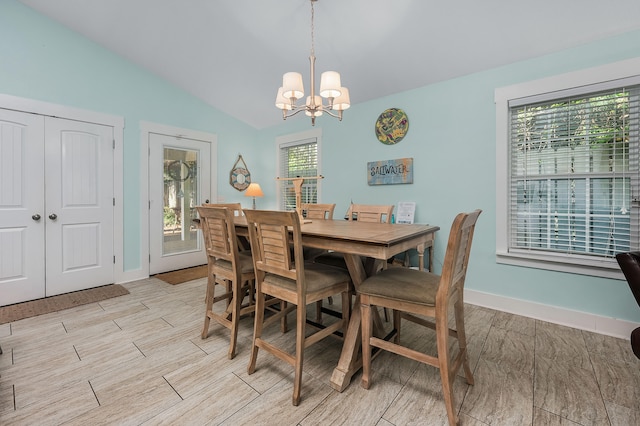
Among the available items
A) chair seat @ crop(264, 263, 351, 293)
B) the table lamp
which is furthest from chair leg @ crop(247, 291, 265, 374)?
the table lamp

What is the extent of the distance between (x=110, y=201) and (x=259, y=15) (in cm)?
278

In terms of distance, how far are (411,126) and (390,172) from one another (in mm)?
568

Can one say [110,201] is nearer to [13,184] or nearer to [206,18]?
[13,184]

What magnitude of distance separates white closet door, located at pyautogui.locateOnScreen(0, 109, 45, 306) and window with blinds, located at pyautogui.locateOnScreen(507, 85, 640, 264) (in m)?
4.83

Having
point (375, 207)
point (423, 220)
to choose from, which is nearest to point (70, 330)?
point (375, 207)

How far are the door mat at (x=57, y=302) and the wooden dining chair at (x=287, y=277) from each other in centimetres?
236

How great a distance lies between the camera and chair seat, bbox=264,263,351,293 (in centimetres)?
162

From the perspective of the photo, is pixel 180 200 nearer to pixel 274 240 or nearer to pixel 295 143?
pixel 295 143

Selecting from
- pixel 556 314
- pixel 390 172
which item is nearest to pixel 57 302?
pixel 390 172

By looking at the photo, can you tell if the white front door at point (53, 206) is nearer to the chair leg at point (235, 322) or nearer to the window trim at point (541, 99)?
the chair leg at point (235, 322)

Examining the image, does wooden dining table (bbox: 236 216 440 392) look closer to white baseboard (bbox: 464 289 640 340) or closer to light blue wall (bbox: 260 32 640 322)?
light blue wall (bbox: 260 32 640 322)

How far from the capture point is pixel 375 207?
9.23ft

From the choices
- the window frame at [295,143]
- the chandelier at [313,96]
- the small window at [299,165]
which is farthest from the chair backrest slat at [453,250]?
the small window at [299,165]

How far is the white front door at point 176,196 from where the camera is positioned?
3.87 m
